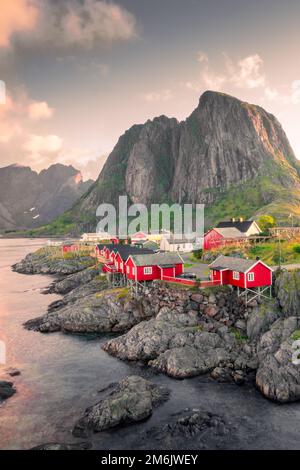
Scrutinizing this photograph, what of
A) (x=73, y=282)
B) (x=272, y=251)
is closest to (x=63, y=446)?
(x=272, y=251)

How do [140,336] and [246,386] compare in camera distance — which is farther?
[140,336]

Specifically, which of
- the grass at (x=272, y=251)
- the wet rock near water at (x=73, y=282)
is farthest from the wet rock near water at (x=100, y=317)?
the wet rock near water at (x=73, y=282)

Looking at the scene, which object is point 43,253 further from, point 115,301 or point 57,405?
point 57,405

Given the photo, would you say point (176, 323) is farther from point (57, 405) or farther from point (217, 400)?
point (57, 405)

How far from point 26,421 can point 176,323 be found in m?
23.0

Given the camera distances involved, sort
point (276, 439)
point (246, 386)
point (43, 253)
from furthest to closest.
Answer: point (43, 253) < point (246, 386) < point (276, 439)

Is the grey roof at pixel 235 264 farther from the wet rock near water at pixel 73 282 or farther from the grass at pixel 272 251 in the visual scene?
the wet rock near water at pixel 73 282

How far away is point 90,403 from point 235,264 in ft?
94.0

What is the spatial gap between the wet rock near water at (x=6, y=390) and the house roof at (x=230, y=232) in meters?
69.9

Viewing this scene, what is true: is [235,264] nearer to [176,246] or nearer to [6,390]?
[6,390]

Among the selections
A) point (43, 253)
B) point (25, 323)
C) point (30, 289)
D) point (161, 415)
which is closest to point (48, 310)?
point (25, 323)

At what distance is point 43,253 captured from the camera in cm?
14612

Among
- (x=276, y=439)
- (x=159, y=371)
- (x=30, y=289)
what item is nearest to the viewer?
(x=276, y=439)

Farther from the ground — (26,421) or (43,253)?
(43,253)
